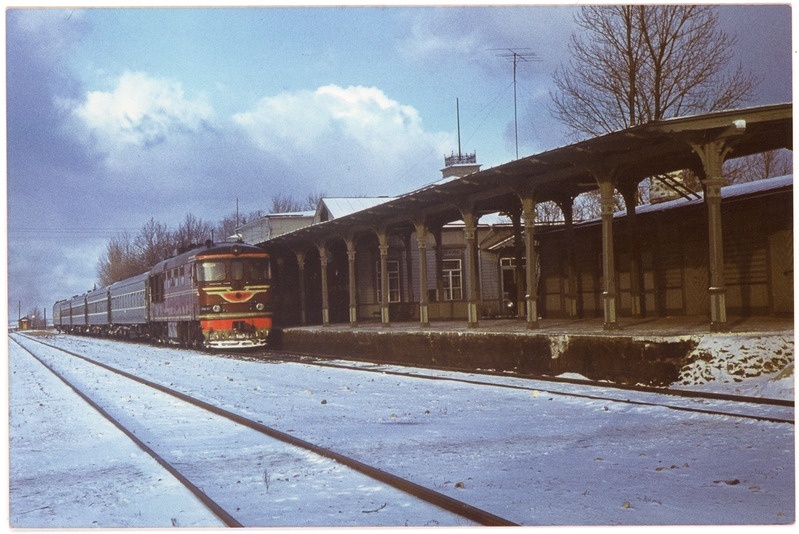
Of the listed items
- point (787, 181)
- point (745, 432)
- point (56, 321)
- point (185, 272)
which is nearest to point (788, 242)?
point (787, 181)

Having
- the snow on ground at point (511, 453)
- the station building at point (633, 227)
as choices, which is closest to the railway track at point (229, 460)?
the snow on ground at point (511, 453)

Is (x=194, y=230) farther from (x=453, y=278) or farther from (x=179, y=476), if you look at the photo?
(x=179, y=476)

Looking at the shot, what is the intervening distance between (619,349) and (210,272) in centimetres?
1584

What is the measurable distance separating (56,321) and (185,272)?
40793 mm

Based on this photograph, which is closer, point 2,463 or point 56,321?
point 2,463

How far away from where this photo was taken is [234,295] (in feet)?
88.4

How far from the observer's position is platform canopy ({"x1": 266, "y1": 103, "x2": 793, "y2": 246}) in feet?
42.7

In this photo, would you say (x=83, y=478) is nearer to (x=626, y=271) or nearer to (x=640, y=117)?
(x=626, y=271)

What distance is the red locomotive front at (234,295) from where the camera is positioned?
2670cm

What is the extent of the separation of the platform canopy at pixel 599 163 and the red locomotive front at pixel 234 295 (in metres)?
3.81

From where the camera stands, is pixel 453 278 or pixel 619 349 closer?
pixel 619 349

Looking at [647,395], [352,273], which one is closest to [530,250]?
[647,395]

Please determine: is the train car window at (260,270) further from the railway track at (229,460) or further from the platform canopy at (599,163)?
the railway track at (229,460)

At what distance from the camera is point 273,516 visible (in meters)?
6.21
